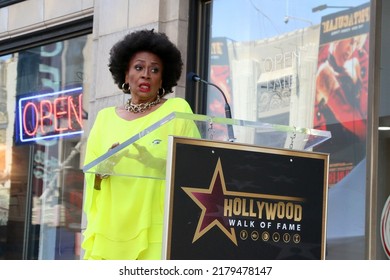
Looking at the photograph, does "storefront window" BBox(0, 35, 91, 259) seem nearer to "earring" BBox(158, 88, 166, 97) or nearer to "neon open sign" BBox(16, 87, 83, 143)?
"neon open sign" BBox(16, 87, 83, 143)

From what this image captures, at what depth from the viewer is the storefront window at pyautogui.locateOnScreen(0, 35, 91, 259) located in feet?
35.9

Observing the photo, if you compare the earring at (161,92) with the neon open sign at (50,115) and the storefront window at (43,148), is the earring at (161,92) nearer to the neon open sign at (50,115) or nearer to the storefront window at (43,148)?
the storefront window at (43,148)

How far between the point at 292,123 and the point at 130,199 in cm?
392

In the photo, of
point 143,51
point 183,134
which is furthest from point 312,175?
point 143,51

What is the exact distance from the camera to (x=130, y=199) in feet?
14.6

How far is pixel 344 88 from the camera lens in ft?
25.6

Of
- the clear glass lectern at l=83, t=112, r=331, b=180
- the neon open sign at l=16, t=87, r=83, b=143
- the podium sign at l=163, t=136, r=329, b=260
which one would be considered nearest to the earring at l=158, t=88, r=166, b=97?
the clear glass lectern at l=83, t=112, r=331, b=180

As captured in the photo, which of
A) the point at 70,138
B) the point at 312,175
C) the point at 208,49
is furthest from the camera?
the point at 70,138

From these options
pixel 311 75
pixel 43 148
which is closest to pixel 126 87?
pixel 311 75

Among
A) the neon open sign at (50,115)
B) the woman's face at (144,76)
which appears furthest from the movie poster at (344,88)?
the neon open sign at (50,115)

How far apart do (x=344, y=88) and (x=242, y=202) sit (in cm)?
405

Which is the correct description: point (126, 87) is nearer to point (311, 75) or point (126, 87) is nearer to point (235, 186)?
point (235, 186)

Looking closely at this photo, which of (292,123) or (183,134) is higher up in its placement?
(292,123)
